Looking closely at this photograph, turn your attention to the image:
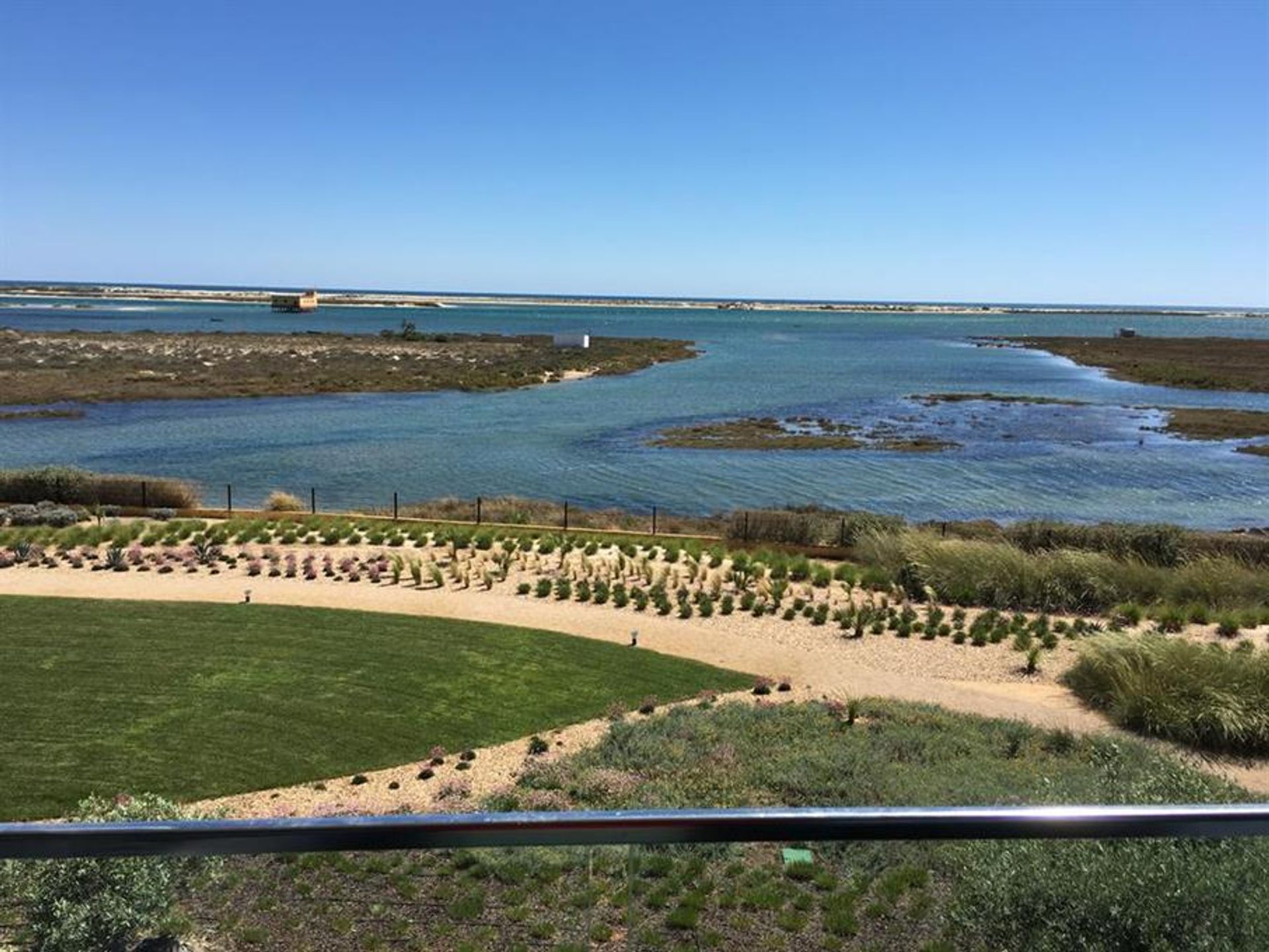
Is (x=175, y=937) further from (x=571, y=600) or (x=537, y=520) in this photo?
(x=537, y=520)

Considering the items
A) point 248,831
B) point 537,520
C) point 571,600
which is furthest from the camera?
point 537,520

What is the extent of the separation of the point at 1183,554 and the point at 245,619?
19339 millimetres

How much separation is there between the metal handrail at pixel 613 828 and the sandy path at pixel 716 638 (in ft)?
33.1

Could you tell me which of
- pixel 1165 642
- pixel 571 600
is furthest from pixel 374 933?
pixel 571 600

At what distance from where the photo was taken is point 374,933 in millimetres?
3109

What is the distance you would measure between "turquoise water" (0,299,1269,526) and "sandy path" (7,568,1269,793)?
12048 millimetres

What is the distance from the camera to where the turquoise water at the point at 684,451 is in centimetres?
3161

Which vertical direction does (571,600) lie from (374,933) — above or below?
below

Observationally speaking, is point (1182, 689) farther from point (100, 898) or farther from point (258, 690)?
point (100, 898)

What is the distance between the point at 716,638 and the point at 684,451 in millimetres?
25127

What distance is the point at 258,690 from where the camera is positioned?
39.2ft

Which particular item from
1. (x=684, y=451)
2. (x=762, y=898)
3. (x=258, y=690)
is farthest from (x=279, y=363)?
(x=762, y=898)

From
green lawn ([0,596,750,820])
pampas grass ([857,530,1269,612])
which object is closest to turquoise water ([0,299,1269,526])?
pampas grass ([857,530,1269,612])

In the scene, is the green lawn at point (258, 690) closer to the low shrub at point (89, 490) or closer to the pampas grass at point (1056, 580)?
the pampas grass at point (1056, 580)
